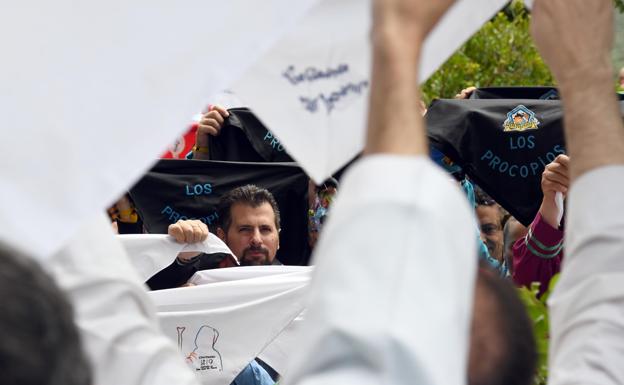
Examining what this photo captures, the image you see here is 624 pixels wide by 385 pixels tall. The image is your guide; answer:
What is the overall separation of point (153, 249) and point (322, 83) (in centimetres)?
296

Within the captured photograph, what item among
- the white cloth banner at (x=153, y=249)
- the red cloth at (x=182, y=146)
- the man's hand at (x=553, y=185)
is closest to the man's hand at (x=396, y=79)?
the man's hand at (x=553, y=185)

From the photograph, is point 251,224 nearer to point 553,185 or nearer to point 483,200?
point 483,200

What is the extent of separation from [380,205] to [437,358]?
0.17m

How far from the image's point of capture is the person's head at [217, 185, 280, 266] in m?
5.31

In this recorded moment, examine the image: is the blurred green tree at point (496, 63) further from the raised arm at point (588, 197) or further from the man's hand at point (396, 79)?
the man's hand at point (396, 79)

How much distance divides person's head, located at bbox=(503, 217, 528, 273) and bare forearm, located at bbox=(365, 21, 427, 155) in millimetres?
3674

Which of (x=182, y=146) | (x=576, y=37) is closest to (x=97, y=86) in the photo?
(x=576, y=37)

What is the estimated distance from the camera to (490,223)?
18.0 ft

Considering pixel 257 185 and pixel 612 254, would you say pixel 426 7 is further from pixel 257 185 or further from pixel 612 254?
pixel 257 185

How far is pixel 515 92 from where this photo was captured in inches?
235

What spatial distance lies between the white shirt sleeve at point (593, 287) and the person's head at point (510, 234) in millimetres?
3208

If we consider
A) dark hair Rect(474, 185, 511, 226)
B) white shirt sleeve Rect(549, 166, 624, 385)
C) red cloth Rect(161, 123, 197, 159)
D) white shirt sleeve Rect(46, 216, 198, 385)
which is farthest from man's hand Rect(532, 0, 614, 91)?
red cloth Rect(161, 123, 197, 159)

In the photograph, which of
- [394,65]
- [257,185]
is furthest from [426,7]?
[257,185]

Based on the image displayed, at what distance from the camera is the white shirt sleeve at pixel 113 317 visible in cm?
171
